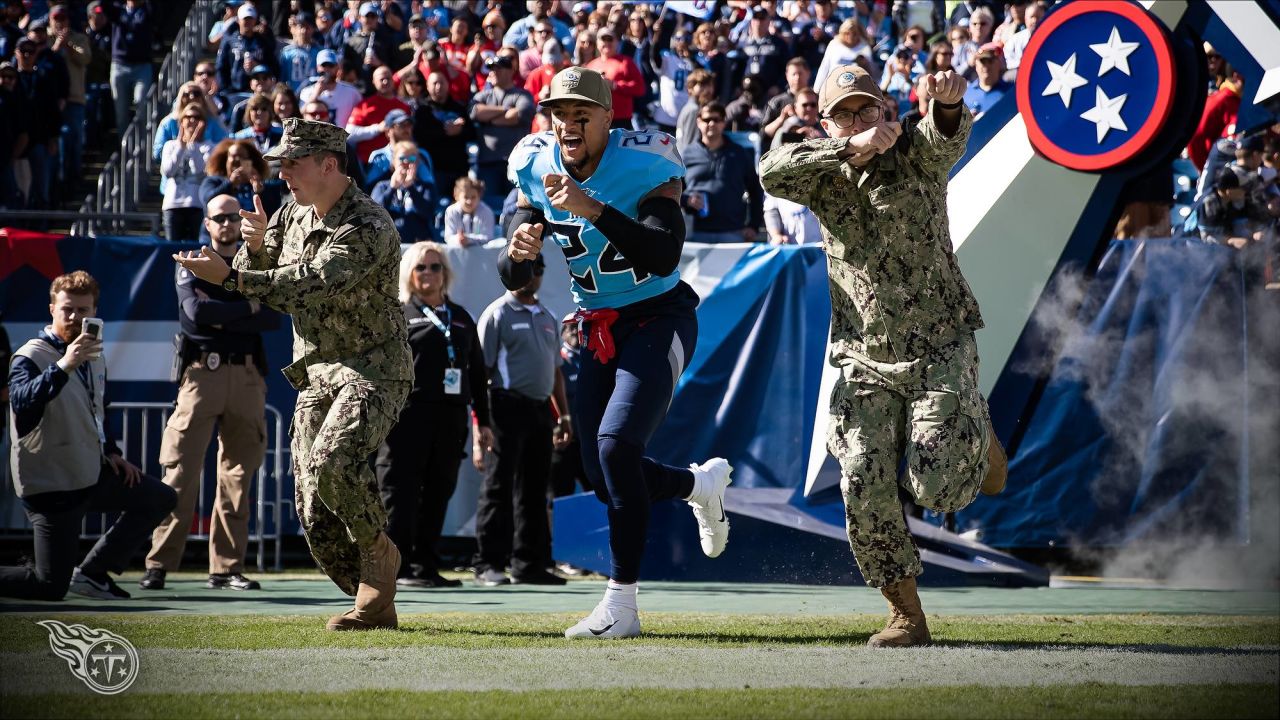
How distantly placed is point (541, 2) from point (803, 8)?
9.54 feet

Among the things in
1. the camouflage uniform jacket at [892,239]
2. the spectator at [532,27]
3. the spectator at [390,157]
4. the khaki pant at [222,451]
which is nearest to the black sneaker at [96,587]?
the khaki pant at [222,451]

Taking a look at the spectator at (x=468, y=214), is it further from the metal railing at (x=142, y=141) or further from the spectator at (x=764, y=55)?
the spectator at (x=764, y=55)

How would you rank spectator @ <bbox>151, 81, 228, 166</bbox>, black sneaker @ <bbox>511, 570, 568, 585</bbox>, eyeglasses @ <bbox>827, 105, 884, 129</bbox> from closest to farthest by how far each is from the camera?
eyeglasses @ <bbox>827, 105, 884, 129</bbox> < black sneaker @ <bbox>511, 570, 568, 585</bbox> < spectator @ <bbox>151, 81, 228, 166</bbox>

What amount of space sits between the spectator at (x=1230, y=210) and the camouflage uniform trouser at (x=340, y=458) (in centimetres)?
637

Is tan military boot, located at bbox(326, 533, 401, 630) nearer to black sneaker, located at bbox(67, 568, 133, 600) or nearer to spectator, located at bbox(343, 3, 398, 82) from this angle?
black sneaker, located at bbox(67, 568, 133, 600)

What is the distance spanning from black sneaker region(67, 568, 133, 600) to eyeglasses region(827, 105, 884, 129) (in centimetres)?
479

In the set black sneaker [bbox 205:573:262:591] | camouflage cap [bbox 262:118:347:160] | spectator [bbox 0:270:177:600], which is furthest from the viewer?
black sneaker [bbox 205:573:262:591]

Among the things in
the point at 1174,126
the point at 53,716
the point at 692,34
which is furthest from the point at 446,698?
the point at 692,34

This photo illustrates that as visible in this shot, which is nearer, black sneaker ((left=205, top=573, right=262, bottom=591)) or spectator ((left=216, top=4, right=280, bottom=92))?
black sneaker ((left=205, top=573, right=262, bottom=591))

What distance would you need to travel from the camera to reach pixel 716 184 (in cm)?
1248

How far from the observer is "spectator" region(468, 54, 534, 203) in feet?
45.6

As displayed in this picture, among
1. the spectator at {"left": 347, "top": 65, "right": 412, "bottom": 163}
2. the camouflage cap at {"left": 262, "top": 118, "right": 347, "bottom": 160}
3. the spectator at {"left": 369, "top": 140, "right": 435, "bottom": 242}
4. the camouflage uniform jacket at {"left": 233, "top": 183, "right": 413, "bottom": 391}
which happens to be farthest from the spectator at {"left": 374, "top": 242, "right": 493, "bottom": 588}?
the spectator at {"left": 347, "top": 65, "right": 412, "bottom": 163}

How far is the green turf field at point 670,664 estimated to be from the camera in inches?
176

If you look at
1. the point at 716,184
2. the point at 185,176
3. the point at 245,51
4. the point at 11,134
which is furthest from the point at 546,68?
the point at 11,134
